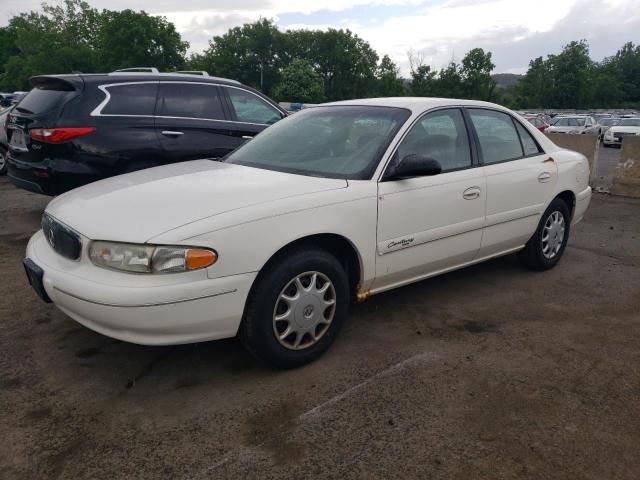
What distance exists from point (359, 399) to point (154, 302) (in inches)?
45.6

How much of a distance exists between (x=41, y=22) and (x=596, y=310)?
9755 centimetres

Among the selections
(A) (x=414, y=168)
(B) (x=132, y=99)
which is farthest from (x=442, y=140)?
(B) (x=132, y=99)

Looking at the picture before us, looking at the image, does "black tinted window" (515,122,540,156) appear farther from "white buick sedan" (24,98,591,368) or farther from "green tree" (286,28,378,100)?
"green tree" (286,28,378,100)

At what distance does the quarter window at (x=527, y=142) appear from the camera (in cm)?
459

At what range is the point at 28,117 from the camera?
5746 millimetres

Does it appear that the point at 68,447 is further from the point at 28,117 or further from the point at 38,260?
the point at 28,117

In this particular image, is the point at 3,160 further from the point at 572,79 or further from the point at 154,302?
Result: the point at 572,79

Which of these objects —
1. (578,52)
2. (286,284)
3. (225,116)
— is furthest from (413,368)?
(578,52)

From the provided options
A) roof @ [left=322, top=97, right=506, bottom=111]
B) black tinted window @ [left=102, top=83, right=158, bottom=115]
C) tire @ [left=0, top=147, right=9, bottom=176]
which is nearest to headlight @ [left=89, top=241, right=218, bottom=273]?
roof @ [left=322, top=97, right=506, bottom=111]

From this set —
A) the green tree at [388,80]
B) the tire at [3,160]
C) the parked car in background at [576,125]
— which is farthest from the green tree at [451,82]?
the tire at [3,160]

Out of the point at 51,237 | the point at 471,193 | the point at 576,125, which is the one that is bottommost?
the point at 576,125

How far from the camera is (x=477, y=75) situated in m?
73.9

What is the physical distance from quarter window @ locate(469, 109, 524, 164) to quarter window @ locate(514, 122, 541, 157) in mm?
69

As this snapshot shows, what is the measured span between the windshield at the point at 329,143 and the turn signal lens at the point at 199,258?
1.03 metres
